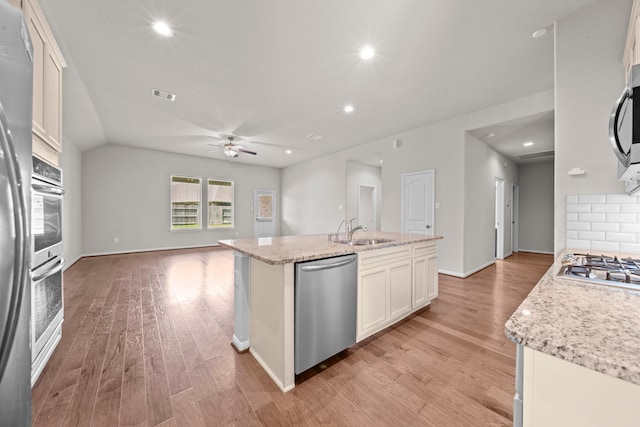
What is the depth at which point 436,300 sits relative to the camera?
3.13 m

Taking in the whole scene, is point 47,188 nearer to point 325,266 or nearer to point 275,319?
point 275,319

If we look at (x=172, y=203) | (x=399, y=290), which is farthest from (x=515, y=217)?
(x=172, y=203)

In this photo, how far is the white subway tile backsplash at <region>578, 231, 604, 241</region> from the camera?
5.83 feet

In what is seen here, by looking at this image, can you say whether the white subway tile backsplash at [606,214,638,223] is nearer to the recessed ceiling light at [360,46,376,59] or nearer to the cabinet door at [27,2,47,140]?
the recessed ceiling light at [360,46,376,59]

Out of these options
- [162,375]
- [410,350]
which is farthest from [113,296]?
[410,350]

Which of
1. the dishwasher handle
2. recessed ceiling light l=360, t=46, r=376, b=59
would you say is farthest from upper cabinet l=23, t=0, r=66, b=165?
recessed ceiling light l=360, t=46, r=376, b=59

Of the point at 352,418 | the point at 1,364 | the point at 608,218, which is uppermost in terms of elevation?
the point at 608,218

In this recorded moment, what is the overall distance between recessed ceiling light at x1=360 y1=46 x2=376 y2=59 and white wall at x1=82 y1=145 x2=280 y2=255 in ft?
20.3

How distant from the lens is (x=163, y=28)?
7.09ft

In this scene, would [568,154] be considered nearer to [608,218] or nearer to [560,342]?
[608,218]

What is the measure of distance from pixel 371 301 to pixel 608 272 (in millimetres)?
1421

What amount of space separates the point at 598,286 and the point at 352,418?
1.33m

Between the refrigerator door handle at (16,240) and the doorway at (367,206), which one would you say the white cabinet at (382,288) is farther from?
the doorway at (367,206)

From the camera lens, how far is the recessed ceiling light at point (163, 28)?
82.9 inches
